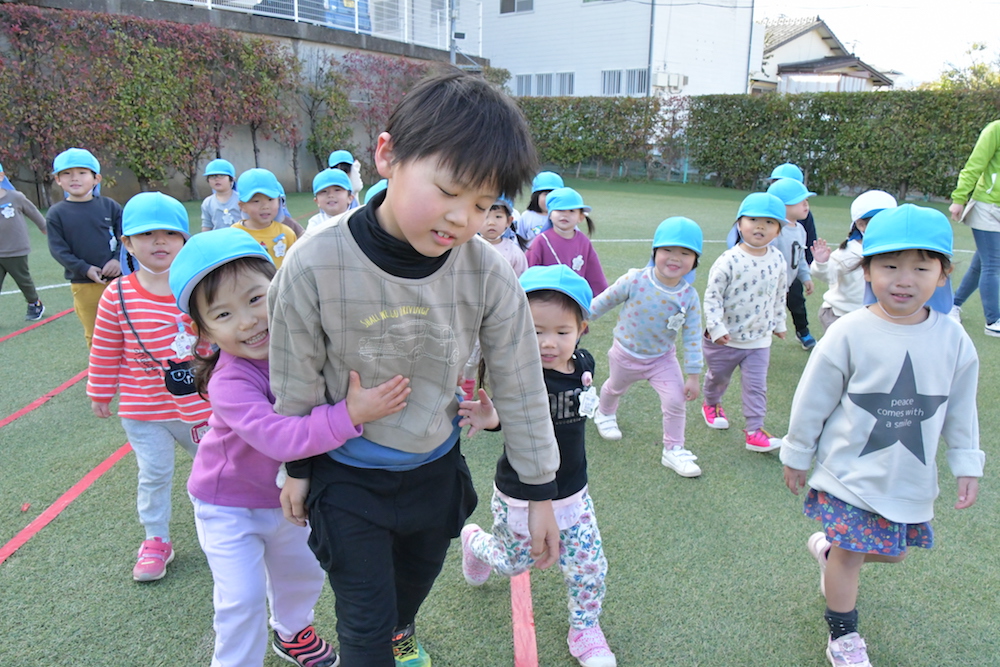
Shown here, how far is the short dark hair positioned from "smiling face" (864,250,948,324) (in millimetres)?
1457

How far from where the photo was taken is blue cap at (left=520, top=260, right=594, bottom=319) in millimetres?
2695

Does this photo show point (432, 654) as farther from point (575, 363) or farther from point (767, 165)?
point (767, 165)

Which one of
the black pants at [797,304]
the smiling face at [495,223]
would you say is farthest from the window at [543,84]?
the smiling face at [495,223]

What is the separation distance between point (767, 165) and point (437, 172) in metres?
20.3

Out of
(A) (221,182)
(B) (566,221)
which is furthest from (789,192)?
(A) (221,182)

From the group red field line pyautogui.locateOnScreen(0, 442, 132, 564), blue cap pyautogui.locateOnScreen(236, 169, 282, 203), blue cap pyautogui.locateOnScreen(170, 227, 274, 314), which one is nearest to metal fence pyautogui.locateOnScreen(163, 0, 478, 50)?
blue cap pyautogui.locateOnScreen(236, 169, 282, 203)

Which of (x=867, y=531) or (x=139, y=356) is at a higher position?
(x=139, y=356)

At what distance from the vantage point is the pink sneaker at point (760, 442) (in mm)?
4340

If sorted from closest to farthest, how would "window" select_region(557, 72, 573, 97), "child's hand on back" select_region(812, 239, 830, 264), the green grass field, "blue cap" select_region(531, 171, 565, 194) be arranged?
1. the green grass field
2. "child's hand on back" select_region(812, 239, 830, 264)
3. "blue cap" select_region(531, 171, 565, 194)
4. "window" select_region(557, 72, 573, 97)

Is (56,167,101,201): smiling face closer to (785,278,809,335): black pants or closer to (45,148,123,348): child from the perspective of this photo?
(45,148,123,348): child

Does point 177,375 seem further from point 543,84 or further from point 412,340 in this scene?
point 543,84

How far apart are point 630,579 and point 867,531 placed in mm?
1046

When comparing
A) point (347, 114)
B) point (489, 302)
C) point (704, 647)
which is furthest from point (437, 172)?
point (347, 114)

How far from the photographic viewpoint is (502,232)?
16.4 ft
